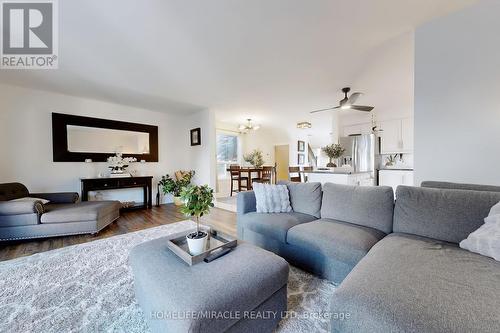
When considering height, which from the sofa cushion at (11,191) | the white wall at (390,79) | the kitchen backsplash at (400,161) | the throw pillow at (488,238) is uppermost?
the white wall at (390,79)

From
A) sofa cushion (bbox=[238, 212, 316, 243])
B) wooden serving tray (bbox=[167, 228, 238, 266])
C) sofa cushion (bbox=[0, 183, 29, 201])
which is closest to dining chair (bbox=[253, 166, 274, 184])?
sofa cushion (bbox=[238, 212, 316, 243])

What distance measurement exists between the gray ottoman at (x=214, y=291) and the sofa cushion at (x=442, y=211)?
1261 millimetres

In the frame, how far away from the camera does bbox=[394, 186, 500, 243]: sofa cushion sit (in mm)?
1467

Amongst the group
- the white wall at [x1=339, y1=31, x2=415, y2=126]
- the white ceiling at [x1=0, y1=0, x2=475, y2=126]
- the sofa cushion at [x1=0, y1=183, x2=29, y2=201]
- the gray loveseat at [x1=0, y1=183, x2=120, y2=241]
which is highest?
the white wall at [x1=339, y1=31, x2=415, y2=126]

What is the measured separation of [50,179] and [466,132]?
634 cm

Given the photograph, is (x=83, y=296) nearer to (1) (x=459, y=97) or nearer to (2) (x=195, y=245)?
(2) (x=195, y=245)

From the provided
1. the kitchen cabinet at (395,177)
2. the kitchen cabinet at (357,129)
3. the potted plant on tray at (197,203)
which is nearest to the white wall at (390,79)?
the kitchen cabinet at (357,129)

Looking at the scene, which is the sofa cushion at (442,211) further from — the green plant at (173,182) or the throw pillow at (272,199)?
the green plant at (173,182)

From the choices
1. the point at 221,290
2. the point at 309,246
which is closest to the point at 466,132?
the point at 309,246

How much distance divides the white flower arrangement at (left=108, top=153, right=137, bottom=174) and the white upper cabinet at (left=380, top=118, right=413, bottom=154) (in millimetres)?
6777

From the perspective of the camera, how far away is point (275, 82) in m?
3.37

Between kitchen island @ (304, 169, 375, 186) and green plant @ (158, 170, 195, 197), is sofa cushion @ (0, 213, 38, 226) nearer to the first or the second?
green plant @ (158, 170, 195, 197)

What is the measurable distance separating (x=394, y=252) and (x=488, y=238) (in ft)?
1.89

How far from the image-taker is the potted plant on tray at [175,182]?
15.5 feet
